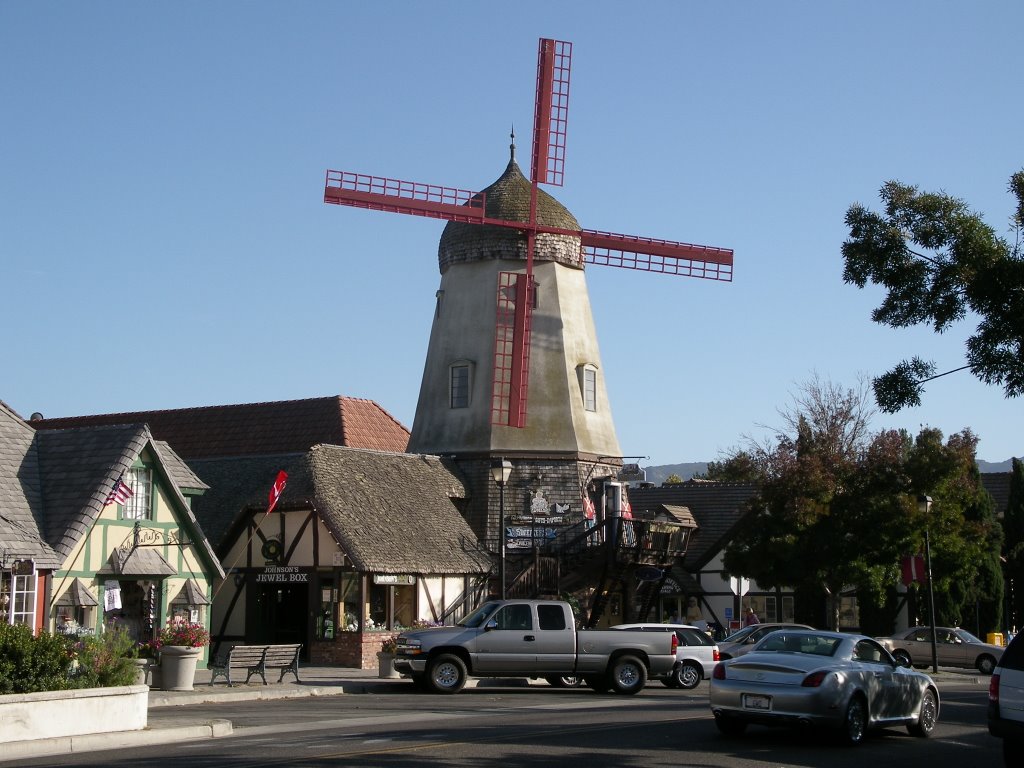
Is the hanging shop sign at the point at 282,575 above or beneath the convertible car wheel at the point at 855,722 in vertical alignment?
above

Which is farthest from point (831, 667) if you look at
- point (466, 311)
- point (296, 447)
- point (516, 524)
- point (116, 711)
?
point (296, 447)

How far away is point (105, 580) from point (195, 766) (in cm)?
1730

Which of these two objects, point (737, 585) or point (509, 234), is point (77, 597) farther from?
point (737, 585)

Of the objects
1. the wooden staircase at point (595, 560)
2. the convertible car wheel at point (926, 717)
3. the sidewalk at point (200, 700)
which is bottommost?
the sidewalk at point (200, 700)

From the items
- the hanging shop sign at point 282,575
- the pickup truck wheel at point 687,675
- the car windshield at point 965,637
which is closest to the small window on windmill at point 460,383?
the hanging shop sign at point 282,575

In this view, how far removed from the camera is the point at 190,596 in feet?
105

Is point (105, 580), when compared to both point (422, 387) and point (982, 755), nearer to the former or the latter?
point (422, 387)

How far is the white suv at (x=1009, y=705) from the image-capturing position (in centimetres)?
1460

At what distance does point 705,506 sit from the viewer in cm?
5225

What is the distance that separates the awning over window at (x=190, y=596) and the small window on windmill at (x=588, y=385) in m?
16.1

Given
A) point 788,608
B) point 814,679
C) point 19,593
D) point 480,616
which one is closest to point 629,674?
point 480,616

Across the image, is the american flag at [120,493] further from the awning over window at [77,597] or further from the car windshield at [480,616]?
the car windshield at [480,616]

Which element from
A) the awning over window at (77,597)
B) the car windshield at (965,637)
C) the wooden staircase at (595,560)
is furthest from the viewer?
the wooden staircase at (595,560)

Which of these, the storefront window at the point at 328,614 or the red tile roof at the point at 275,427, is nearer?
the storefront window at the point at 328,614
